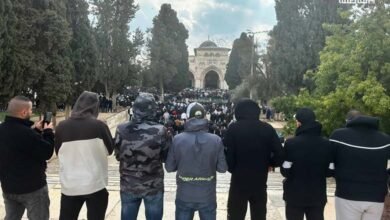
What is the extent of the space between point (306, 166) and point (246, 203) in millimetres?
715

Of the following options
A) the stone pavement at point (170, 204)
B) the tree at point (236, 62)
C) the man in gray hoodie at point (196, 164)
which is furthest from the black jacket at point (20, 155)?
the tree at point (236, 62)

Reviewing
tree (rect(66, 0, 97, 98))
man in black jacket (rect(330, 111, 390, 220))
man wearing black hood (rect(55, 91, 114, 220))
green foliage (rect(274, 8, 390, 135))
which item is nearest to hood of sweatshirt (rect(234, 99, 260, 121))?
man in black jacket (rect(330, 111, 390, 220))

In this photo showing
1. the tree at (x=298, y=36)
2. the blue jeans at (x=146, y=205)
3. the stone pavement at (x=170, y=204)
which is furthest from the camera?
the tree at (x=298, y=36)

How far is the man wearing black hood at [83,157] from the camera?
4047mm

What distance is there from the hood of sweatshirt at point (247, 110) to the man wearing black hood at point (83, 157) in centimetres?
131

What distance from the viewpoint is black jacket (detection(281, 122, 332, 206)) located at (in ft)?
13.8

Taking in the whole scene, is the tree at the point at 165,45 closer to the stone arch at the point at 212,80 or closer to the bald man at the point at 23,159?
the stone arch at the point at 212,80

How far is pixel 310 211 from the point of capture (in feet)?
14.2

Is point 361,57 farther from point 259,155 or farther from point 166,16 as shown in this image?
point 166,16

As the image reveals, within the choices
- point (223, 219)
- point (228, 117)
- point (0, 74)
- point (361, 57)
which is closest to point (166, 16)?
point (228, 117)

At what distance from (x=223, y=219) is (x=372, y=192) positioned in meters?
2.31

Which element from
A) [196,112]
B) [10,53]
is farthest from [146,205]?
[10,53]

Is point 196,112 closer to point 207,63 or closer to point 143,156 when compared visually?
point 143,156

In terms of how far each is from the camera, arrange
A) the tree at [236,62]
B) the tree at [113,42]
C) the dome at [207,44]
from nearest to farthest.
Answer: the tree at [113,42] < the tree at [236,62] < the dome at [207,44]
